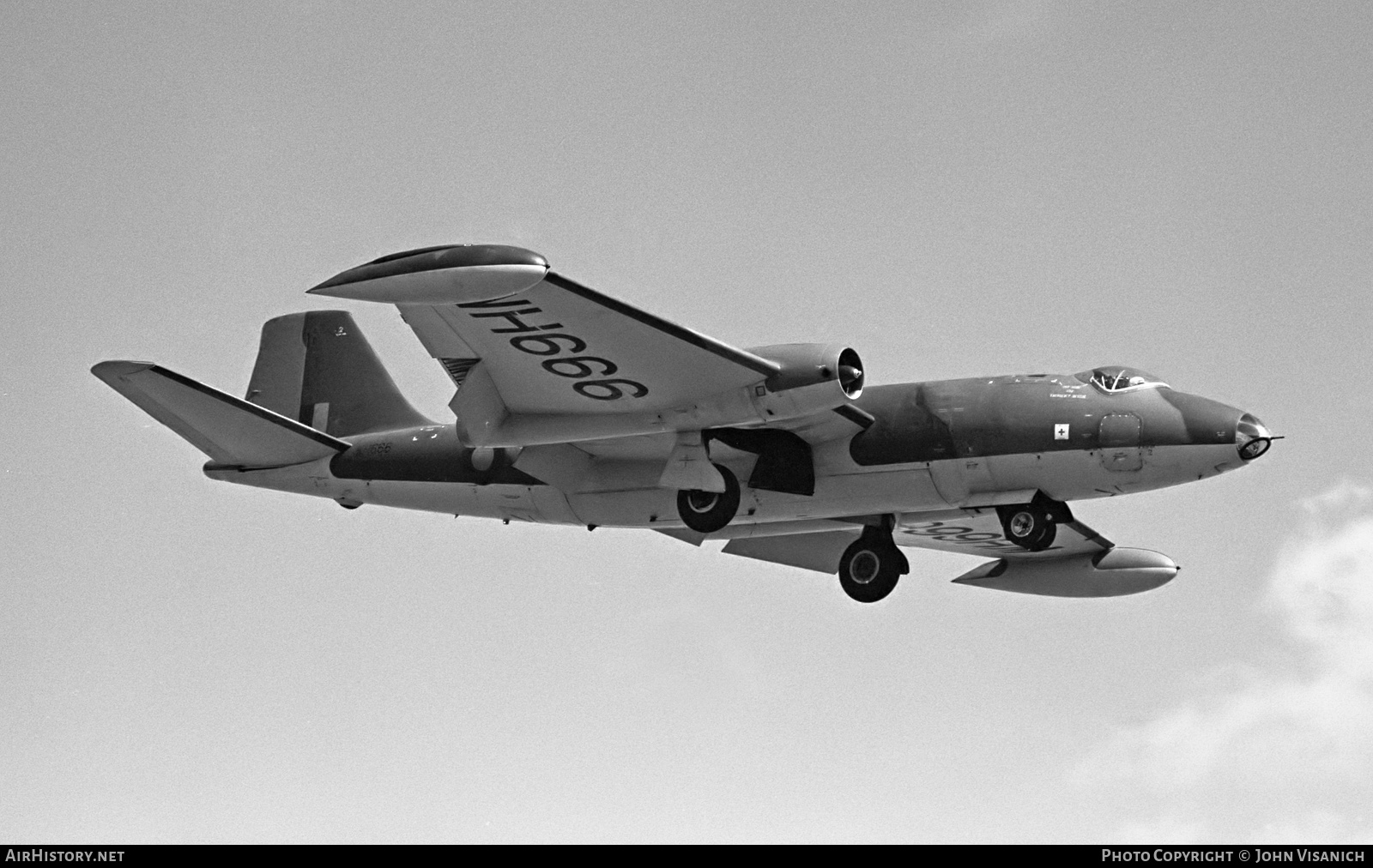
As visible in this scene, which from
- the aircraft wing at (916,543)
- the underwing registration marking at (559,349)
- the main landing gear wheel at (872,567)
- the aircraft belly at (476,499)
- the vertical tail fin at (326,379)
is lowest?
the main landing gear wheel at (872,567)

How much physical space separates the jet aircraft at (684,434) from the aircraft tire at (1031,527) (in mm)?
28

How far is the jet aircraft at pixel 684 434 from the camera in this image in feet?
73.2

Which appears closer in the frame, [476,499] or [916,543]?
[476,499]

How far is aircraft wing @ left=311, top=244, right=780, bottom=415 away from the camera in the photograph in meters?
22.0

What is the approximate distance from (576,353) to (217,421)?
660cm

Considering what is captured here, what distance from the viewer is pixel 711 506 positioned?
2442 centimetres

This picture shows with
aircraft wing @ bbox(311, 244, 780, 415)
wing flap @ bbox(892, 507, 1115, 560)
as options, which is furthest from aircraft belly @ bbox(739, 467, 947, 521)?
aircraft wing @ bbox(311, 244, 780, 415)

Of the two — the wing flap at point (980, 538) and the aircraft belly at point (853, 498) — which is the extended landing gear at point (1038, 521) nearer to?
the aircraft belly at point (853, 498)

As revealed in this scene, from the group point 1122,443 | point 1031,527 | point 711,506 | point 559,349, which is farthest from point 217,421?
point 1122,443

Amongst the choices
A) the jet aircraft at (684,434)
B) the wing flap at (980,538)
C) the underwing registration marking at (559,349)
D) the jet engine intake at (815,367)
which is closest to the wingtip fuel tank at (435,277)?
the jet aircraft at (684,434)

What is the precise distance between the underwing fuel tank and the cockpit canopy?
19.7 feet

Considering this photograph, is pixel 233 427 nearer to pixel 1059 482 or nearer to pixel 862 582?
pixel 862 582

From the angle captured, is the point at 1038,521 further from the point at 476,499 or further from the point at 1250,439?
the point at 476,499
